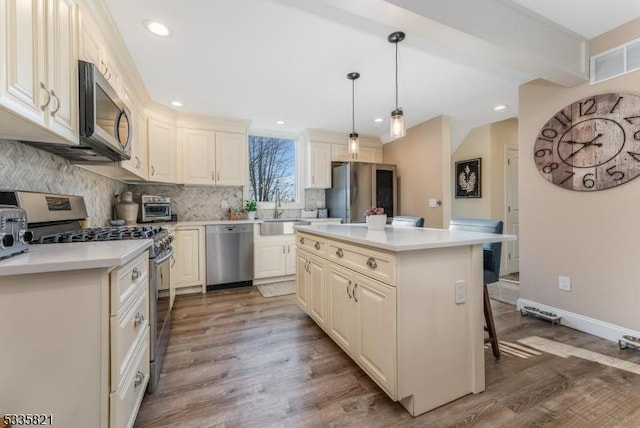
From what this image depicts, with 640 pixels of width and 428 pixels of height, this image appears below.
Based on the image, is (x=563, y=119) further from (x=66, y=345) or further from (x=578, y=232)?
(x=66, y=345)

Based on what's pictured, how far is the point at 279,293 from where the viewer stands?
3.46 meters

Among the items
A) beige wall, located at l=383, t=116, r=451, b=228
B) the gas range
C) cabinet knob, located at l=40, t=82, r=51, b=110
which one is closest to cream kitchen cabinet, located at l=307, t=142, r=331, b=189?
beige wall, located at l=383, t=116, r=451, b=228

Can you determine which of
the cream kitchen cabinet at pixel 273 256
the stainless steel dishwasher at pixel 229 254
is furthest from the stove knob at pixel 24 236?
the cream kitchen cabinet at pixel 273 256

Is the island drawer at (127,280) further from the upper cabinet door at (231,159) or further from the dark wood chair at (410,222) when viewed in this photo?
the upper cabinet door at (231,159)

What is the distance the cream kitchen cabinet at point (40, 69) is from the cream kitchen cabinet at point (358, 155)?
3.58m

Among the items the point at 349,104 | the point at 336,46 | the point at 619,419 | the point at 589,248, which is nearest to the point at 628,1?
the point at 589,248

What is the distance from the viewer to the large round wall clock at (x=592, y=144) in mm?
2051

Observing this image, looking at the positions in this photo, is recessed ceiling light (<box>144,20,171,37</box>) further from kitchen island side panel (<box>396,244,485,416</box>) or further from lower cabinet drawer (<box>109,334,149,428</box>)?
kitchen island side panel (<box>396,244,485,416</box>)

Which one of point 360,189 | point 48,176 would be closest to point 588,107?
point 360,189

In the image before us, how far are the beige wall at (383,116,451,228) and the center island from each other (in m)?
2.42

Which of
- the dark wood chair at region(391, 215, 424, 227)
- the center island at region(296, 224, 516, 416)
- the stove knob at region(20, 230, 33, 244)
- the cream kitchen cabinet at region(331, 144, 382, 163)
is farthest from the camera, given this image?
the cream kitchen cabinet at region(331, 144, 382, 163)

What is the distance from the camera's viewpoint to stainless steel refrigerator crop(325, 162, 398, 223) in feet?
13.8

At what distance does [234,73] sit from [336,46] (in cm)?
105

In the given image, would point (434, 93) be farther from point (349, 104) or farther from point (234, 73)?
point (234, 73)
